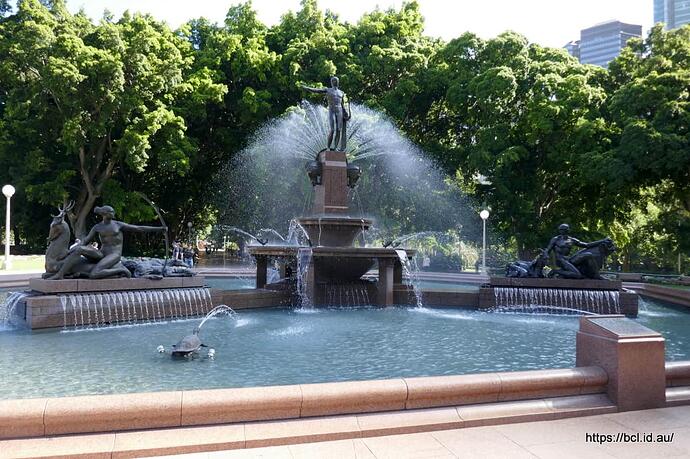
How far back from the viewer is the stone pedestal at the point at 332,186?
56.8ft

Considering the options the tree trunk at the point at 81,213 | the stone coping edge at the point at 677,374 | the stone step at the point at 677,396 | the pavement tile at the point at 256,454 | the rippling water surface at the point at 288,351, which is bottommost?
the rippling water surface at the point at 288,351

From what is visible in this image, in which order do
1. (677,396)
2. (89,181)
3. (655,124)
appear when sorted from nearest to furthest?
(677,396) → (655,124) → (89,181)

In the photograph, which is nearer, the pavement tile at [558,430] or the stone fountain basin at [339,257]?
the pavement tile at [558,430]

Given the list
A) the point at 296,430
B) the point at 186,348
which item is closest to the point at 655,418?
the point at 296,430

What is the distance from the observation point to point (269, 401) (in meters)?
4.94

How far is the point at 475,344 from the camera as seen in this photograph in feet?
32.6

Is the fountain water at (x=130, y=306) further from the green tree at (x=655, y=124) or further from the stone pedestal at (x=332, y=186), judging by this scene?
the green tree at (x=655, y=124)

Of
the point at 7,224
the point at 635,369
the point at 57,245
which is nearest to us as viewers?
the point at 635,369

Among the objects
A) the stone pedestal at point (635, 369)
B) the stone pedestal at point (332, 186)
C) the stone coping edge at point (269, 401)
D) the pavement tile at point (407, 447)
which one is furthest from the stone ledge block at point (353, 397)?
the stone pedestal at point (332, 186)

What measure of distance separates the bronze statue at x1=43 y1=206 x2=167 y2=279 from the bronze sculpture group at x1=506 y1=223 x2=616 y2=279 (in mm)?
10130

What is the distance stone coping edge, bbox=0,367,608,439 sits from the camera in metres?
4.53

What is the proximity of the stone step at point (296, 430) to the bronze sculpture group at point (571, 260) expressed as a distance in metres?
9.91

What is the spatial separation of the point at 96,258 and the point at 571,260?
40.6ft

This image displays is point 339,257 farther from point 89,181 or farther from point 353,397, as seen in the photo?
point 89,181
